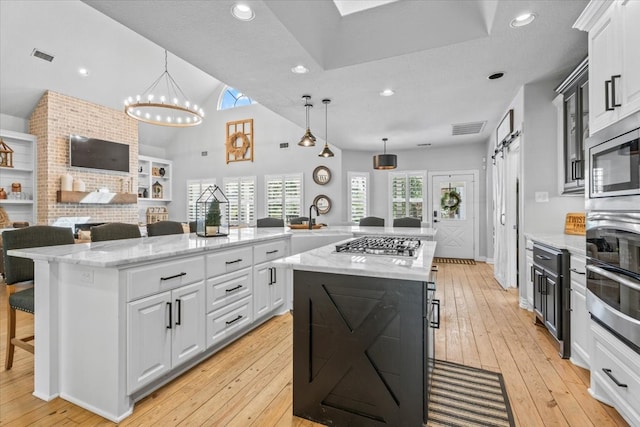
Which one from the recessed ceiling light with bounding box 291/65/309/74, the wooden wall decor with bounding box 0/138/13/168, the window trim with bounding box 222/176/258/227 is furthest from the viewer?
the window trim with bounding box 222/176/258/227

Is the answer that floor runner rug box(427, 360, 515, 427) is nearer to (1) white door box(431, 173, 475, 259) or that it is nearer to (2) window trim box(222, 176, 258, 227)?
(1) white door box(431, 173, 475, 259)

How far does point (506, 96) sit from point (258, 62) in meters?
3.18

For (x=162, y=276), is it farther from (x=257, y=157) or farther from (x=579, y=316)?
(x=257, y=157)

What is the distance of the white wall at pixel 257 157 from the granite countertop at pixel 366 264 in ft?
18.5

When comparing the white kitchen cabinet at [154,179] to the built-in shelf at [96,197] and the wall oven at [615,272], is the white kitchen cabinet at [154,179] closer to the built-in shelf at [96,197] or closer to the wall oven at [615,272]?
the built-in shelf at [96,197]

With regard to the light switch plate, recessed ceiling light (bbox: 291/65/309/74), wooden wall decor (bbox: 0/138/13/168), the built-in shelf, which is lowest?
the light switch plate

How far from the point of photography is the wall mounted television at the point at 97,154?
6.54 m

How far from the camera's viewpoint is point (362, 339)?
1574 mm

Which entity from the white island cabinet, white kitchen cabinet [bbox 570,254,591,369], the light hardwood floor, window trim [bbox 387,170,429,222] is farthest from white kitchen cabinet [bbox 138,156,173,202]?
white kitchen cabinet [bbox 570,254,591,369]

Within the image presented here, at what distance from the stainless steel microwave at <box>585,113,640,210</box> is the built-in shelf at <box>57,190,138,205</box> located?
8.21 metres

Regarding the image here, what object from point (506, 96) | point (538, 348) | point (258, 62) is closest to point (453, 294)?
point (538, 348)

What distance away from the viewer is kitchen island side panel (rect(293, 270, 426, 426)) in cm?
148

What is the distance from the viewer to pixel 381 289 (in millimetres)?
1538

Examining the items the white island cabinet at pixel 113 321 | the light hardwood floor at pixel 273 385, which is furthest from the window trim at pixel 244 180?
the white island cabinet at pixel 113 321
